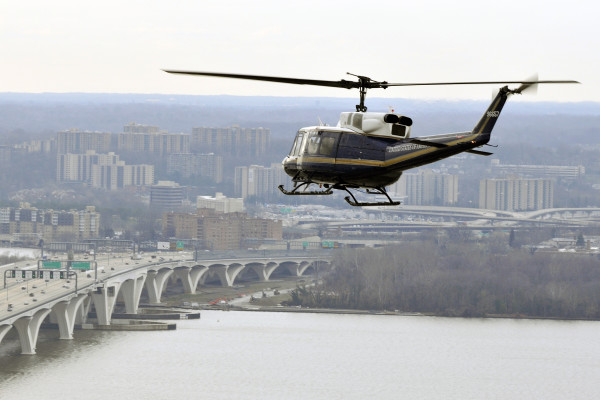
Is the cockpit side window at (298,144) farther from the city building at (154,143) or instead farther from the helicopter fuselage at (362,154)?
the city building at (154,143)

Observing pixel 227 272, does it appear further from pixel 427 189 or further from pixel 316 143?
pixel 316 143

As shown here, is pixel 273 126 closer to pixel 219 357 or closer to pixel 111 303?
pixel 111 303

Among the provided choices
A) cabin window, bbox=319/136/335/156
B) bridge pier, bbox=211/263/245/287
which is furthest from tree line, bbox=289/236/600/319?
cabin window, bbox=319/136/335/156

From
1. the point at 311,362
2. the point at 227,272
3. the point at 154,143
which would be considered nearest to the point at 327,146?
the point at 311,362

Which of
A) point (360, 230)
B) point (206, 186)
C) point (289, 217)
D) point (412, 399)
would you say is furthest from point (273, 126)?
point (412, 399)

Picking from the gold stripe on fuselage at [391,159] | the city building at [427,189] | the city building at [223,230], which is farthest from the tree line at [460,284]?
the city building at [427,189]

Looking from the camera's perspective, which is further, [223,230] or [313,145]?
[223,230]
